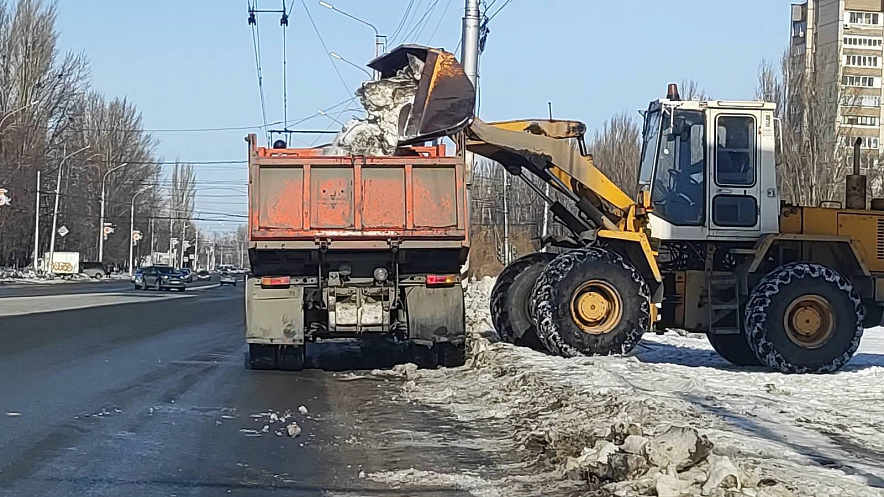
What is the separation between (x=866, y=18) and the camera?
83500 mm

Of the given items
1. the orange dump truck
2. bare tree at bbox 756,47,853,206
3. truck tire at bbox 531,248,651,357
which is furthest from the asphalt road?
bare tree at bbox 756,47,853,206

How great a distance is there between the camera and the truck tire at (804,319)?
13.2 m

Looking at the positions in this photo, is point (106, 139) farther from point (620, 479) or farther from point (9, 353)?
point (620, 479)

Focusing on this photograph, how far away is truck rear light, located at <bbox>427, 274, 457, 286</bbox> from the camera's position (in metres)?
14.0

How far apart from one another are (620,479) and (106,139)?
292 ft

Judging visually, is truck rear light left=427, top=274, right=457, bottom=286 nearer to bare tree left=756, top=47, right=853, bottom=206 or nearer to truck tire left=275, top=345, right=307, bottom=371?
truck tire left=275, top=345, right=307, bottom=371

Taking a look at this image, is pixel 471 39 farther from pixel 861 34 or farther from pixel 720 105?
pixel 861 34

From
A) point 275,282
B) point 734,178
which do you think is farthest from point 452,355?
point 734,178

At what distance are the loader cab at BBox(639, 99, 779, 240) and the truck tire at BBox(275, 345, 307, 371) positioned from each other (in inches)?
194

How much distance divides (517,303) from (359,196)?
3.02 metres

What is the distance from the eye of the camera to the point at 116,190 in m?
98.0

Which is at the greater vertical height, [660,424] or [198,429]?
[660,424]

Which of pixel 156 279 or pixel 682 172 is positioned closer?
pixel 682 172

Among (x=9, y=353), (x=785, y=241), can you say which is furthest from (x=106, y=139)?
(x=785, y=241)
